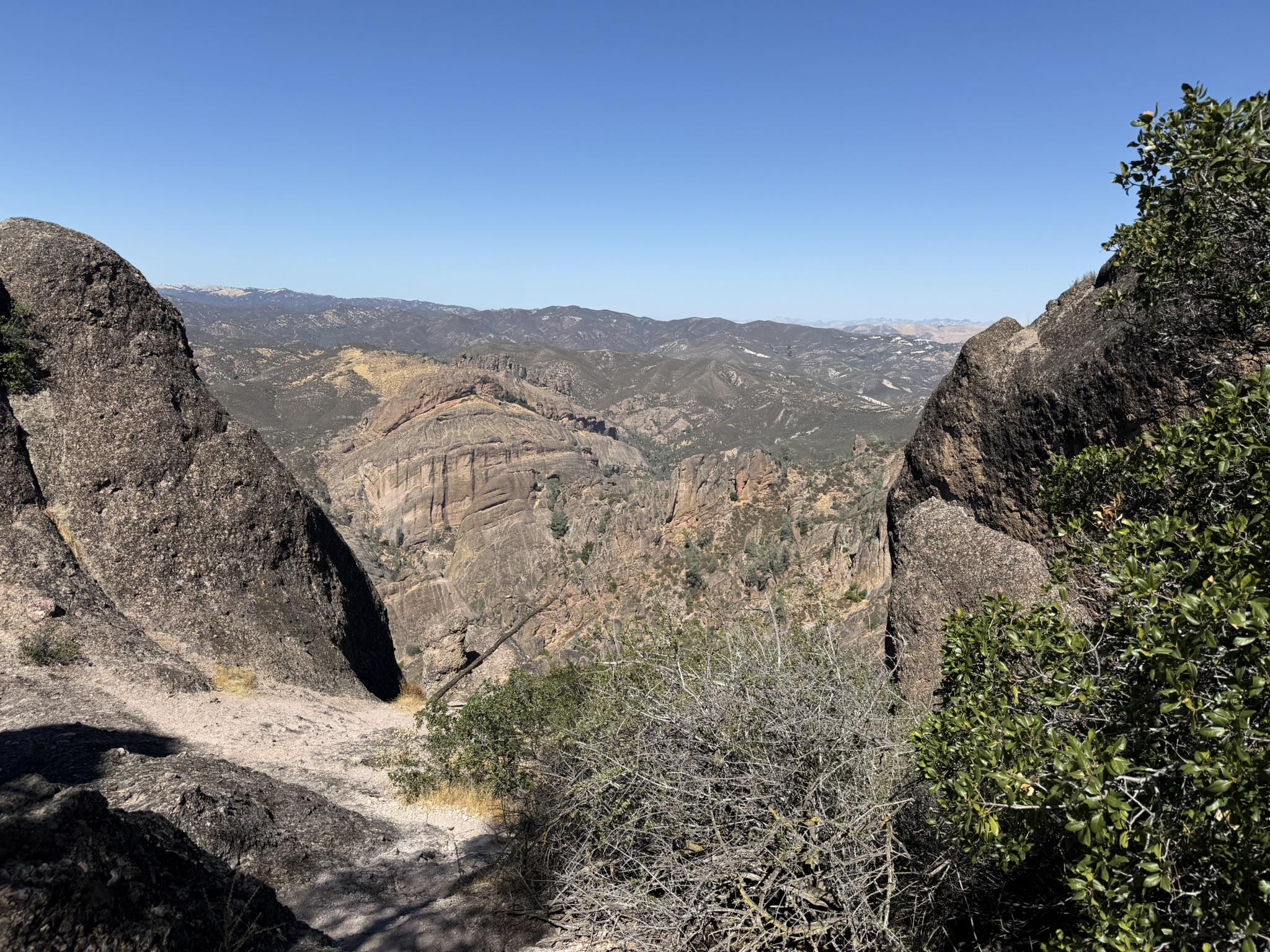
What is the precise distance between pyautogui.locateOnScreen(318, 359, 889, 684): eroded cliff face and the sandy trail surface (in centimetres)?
403

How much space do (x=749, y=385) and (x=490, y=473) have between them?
11552 cm

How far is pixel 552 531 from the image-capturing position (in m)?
65.3

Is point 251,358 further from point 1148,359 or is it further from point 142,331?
point 1148,359

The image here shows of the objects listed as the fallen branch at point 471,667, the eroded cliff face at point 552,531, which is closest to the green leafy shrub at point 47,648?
the fallen branch at point 471,667

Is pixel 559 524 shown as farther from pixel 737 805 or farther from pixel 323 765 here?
pixel 737 805

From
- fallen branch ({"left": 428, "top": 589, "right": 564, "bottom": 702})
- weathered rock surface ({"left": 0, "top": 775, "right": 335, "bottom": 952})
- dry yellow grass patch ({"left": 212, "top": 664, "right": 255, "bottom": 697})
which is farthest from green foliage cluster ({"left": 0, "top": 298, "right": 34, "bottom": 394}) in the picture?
weathered rock surface ({"left": 0, "top": 775, "right": 335, "bottom": 952})

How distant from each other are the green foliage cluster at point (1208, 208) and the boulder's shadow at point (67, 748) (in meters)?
12.2

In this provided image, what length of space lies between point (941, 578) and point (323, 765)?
10.9m

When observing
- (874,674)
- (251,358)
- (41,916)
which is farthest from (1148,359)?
(251,358)

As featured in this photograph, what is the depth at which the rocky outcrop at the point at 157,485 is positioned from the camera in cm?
1631

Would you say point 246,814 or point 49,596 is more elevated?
point 49,596

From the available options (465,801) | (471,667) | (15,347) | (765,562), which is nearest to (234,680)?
(471,667)

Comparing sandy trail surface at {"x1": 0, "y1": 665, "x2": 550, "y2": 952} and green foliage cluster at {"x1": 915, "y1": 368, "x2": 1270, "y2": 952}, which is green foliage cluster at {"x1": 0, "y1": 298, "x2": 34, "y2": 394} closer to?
sandy trail surface at {"x1": 0, "y1": 665, "x2": 550, "y2": 952}

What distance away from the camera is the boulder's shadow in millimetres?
9078
